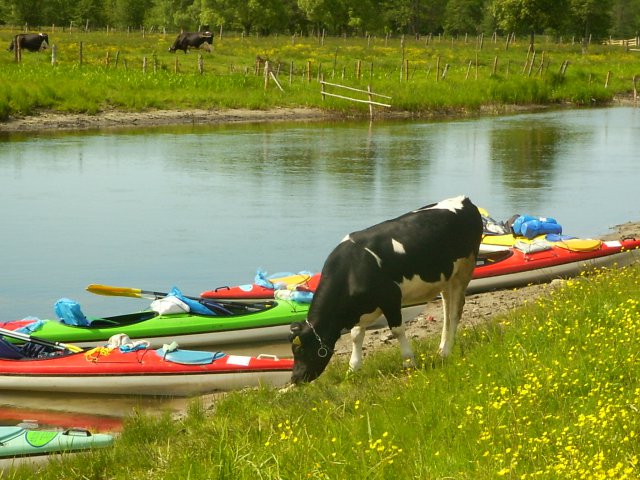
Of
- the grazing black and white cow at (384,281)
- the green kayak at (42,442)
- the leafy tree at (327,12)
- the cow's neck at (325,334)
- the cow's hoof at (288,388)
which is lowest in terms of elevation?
the green kayak at (42,442)

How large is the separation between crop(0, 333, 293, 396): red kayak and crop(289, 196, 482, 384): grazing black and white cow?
1.27 metres

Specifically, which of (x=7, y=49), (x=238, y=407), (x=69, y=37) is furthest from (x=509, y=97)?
(x=238, y=407)

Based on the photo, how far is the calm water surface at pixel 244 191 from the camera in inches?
630

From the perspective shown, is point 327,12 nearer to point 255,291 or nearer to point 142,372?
point 255,291

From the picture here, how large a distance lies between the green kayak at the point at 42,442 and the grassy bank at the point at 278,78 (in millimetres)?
26183

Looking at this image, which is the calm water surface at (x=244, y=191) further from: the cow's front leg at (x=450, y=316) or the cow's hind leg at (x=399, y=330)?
the cow's hind leg at (x=399, y=330)

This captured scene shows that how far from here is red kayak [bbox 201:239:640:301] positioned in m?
13.9

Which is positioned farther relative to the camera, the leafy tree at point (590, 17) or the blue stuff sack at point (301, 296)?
the leafy tree at point (590, 17)

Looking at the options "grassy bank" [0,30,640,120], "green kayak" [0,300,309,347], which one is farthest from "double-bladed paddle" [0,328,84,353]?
"grassy bank" [0,30,640,120]

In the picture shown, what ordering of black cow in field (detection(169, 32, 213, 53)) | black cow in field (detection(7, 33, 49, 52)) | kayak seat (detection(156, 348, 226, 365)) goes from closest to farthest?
Result: kayak seat (detection(156, 348, 226, 365)) < black cow in field (detection(7, 33, 49, 52)) < black cow in field (detection(169, 32, 213, 53))

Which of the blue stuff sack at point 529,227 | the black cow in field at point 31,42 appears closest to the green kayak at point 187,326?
the blue stuff sack at point 529,227

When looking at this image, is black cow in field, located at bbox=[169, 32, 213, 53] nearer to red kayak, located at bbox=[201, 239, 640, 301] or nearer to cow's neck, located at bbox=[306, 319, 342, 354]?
red kayak, located at bbox=[201, 239, 640, 301]

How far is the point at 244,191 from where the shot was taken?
23.0 m

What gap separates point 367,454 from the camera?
6305 millimetres
